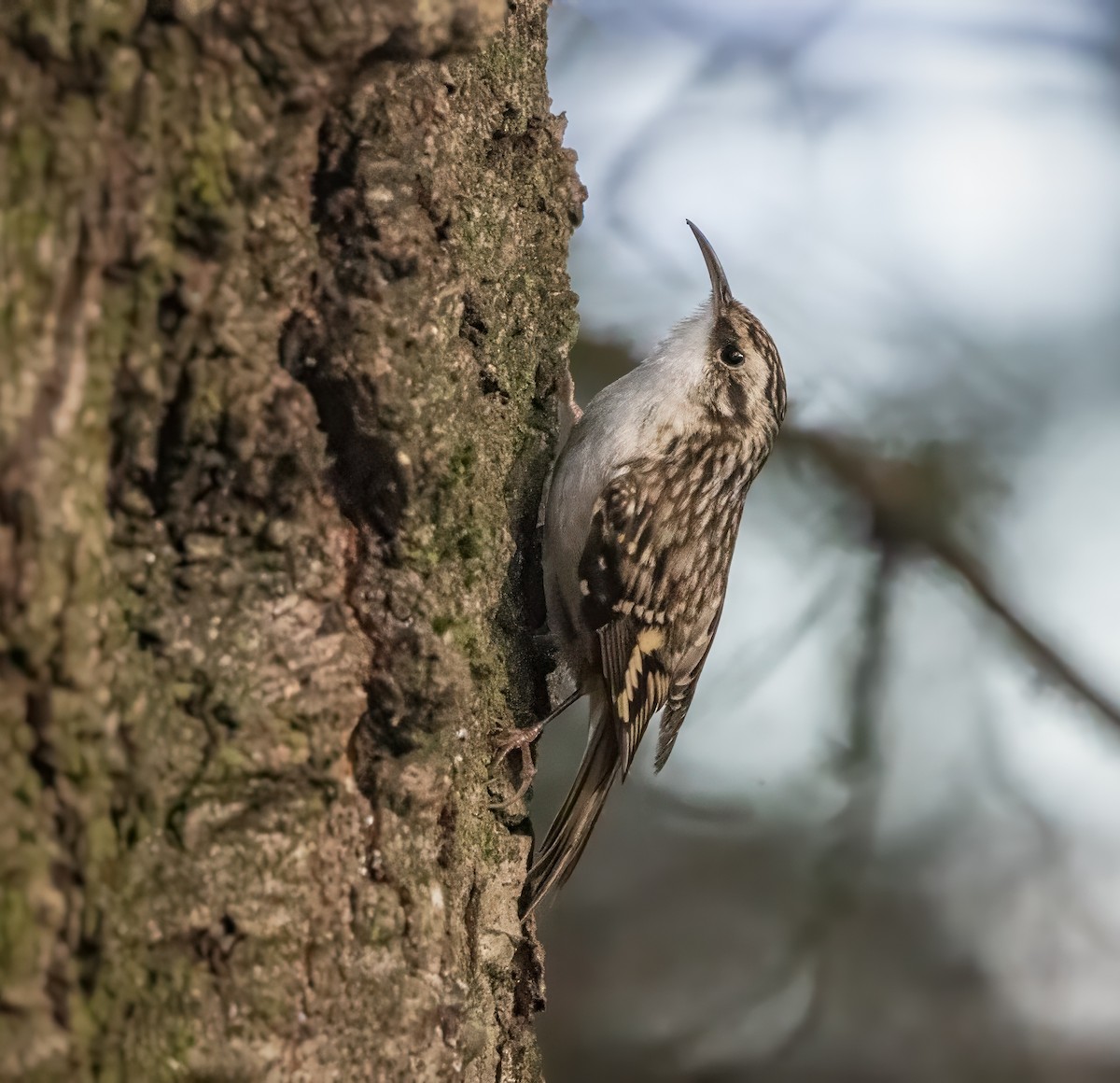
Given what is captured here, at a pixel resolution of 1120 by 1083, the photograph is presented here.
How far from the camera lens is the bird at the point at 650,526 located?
197cm

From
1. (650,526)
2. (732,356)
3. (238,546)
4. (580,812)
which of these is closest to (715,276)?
(732,356)

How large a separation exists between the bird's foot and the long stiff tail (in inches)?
6.0

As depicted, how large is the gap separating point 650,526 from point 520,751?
61cm

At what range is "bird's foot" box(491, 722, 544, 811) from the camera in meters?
1.58

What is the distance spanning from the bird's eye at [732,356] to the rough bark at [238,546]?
0.92 meters

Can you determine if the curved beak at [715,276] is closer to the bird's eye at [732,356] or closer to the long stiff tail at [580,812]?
the bird's eye at [732,356]

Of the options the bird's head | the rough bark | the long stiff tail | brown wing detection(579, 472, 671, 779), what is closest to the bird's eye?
the bird's head

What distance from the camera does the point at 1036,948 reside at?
148 inches

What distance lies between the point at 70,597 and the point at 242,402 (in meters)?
0.25

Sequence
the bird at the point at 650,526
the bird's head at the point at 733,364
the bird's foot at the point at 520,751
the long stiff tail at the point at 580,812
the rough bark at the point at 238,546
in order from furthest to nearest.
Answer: the bird's head at the point at 733,364 < the bird at the point at 650,526 < the long stiff tail at the point at 580,812 < the bird's foot at the point at 520,751 < the rough bark at the point at 238,546

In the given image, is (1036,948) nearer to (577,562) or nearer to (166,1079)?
(577,562)

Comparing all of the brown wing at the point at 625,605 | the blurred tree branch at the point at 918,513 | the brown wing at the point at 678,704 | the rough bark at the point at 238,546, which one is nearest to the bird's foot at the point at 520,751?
the rough bark at the point at 238,546

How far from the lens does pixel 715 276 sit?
7.86ft

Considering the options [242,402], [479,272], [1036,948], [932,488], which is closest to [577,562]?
[479,272]
